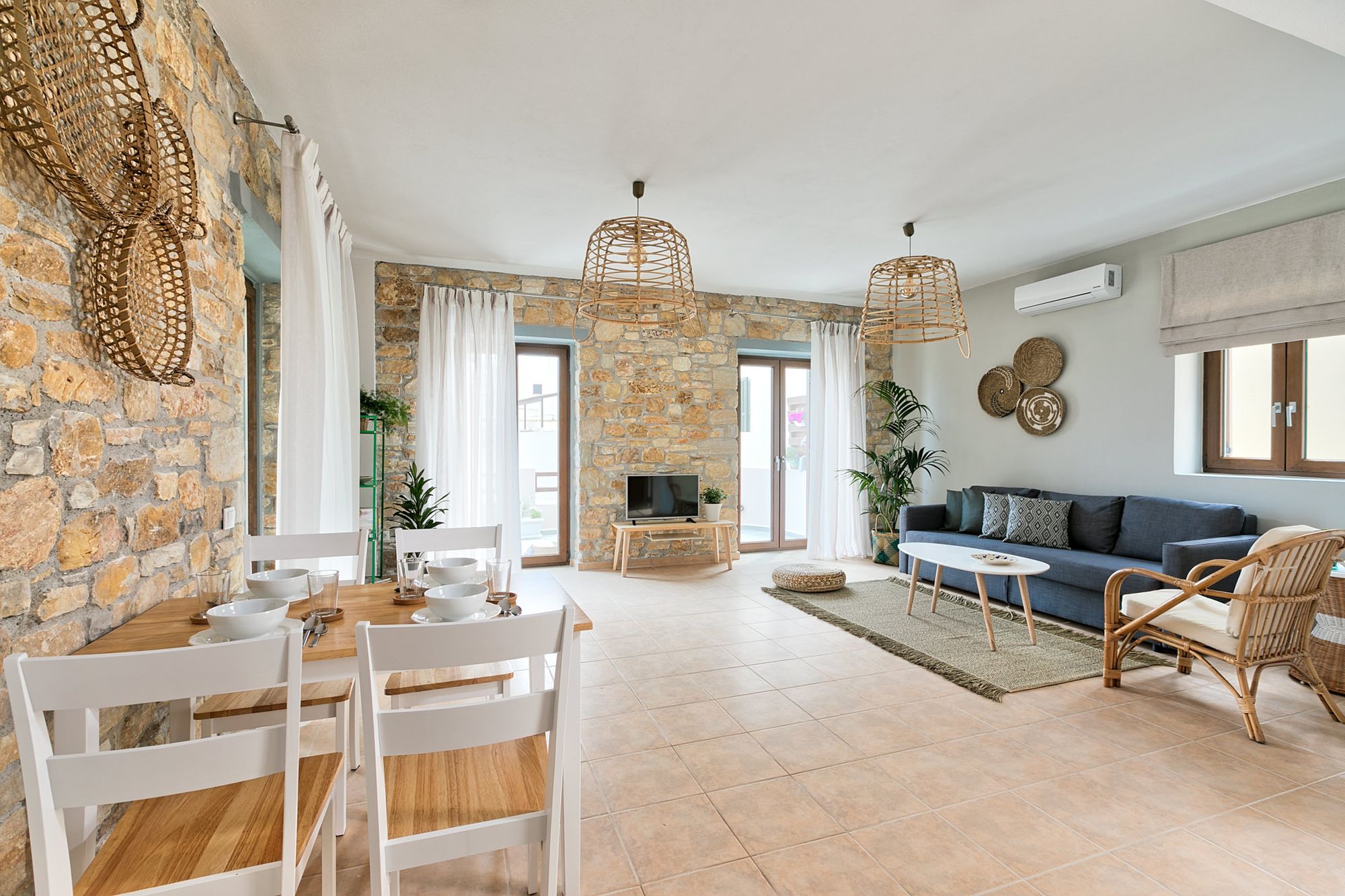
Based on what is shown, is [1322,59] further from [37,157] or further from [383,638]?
[37,157]

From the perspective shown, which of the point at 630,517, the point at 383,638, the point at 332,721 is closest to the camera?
the point at 383,638

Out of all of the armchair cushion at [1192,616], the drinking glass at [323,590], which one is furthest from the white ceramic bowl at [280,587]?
the armchair cushion at [1192,616]

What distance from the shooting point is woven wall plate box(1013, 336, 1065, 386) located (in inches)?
202

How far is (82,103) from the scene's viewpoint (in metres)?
1.40

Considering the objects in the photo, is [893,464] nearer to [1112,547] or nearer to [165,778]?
[1112,547]

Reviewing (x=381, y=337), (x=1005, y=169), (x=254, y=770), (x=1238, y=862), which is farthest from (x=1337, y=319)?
(x=381, y=337)

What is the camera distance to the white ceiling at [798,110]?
2230 mm

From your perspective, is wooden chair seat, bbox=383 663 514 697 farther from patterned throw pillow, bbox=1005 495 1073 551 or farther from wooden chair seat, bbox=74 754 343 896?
patterned throw pillow, bbox=1005 495 1073 551

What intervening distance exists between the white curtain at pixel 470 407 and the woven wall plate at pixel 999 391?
4.09m

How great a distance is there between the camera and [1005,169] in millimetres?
3410

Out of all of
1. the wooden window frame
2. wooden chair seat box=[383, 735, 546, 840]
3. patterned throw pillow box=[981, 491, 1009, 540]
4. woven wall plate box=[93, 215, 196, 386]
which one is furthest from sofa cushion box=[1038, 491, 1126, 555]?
woven wall plate box=[93, 215, 196, 386]

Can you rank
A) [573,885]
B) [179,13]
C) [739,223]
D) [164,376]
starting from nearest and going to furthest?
[573,885], [164,376], [179,13], [739,223]

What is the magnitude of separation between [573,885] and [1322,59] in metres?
3.74

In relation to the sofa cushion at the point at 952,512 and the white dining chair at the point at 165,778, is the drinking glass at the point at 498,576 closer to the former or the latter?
the white dining chair at the point at 165,778
